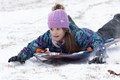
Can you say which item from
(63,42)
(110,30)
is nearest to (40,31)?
(110,30)

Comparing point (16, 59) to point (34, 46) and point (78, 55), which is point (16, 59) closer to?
point (34, 46)

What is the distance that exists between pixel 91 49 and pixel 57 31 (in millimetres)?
465

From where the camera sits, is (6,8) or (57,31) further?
(6,8)

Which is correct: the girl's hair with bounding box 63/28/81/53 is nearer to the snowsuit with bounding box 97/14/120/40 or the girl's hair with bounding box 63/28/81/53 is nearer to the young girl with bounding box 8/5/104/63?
the young girl with bounding box 8/5/104/63

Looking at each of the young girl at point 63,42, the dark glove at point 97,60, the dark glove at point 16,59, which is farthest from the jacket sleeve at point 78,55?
the dark glove at point 16,59

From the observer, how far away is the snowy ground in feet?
12.8

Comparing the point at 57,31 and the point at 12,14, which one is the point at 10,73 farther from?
the point at 12,14

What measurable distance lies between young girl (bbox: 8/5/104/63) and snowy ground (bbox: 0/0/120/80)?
156mm

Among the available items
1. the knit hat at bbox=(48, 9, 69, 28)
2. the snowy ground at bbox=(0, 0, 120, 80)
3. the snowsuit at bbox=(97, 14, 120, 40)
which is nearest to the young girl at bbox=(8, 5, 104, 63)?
the knit hat at bbox=(48, 9, 69, 28)

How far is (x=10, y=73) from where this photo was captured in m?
4.05

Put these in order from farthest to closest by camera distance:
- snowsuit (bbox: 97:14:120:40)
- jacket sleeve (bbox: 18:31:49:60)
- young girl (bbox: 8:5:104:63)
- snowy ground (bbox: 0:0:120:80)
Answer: snowsuit (bbox: 97:14:120:40), jacket sleeve (bbox: 18:31:49:60), young girl (bbox: 8:5:104:63), snowy ground (bbox: 0:0:120:80)

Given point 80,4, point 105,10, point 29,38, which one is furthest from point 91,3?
point 29,38

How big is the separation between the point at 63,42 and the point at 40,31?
222 cm

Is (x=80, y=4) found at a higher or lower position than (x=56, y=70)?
higher
